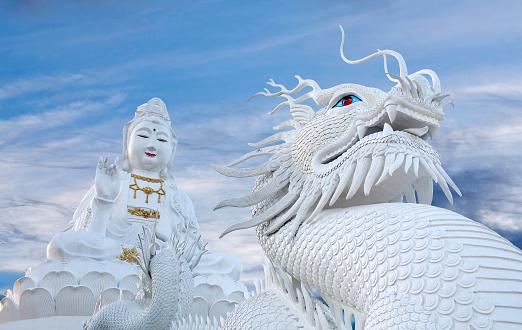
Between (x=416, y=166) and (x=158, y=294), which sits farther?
(x=158, y=294)

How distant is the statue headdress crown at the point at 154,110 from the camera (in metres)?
8.18

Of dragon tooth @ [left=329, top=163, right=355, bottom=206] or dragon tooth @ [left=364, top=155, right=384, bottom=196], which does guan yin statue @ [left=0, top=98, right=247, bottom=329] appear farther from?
dragon tooth @ [left=364, top=155, right=384, bottom=196]

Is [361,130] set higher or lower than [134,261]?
lower

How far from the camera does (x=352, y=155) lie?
280cm

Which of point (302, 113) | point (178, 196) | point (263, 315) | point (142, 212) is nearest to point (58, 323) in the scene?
point (142, 212)

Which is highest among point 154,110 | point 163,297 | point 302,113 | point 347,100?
point 154,110

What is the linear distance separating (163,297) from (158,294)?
0.04 metres

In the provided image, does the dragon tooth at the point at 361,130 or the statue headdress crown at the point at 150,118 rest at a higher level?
the statue headdress crown at the point at 150,118

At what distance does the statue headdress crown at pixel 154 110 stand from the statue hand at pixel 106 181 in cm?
114

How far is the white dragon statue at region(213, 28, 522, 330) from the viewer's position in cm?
211

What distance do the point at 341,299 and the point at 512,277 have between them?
0.85 metres

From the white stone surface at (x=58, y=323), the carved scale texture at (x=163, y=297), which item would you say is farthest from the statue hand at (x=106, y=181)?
the carved scale texture at (x=163, y=297)

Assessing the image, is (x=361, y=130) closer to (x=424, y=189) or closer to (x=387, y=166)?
(x=387, y=166)

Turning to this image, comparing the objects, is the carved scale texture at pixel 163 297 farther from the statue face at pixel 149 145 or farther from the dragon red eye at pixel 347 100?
the statue face at pixel 149 145
